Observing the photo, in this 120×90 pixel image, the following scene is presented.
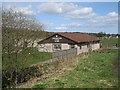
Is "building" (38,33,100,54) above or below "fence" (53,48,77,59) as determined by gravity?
above

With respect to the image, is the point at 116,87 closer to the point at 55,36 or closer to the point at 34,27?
the point at 34,27

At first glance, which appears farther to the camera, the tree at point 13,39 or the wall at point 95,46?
the wall at point 95,46

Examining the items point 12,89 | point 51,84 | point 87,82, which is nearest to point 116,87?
point 87,82

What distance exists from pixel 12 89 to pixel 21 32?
228 cm

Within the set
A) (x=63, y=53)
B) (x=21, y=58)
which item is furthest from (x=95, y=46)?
(x=21, y=58)

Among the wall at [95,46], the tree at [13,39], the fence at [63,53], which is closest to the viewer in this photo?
the tree at [13,39]

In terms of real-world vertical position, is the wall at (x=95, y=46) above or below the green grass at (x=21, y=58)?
above

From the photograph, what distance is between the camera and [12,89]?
→ 10016 millimetres

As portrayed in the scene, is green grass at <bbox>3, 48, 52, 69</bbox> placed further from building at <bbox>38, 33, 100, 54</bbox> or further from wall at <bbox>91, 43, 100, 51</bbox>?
wall at <bbox>91, 43, 100, 51</bbox>

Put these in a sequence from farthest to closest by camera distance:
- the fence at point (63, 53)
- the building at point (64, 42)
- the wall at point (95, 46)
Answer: the wall at point (95, 46)
the building at point (64, 42)
the fence at point (63, 53)

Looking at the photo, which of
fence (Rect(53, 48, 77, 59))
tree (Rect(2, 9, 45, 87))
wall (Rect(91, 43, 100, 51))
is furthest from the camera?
wall (Rect(91, 43, 100, 51))

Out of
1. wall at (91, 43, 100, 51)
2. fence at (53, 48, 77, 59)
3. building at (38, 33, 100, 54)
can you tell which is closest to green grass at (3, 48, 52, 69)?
fence at (53, 48, 77, 59)

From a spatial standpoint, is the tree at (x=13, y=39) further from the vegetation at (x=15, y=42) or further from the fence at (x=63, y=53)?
the fence at (x=63, y=53)

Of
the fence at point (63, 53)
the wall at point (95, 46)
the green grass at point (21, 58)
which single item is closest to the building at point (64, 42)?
the wall at point (95, 46)
